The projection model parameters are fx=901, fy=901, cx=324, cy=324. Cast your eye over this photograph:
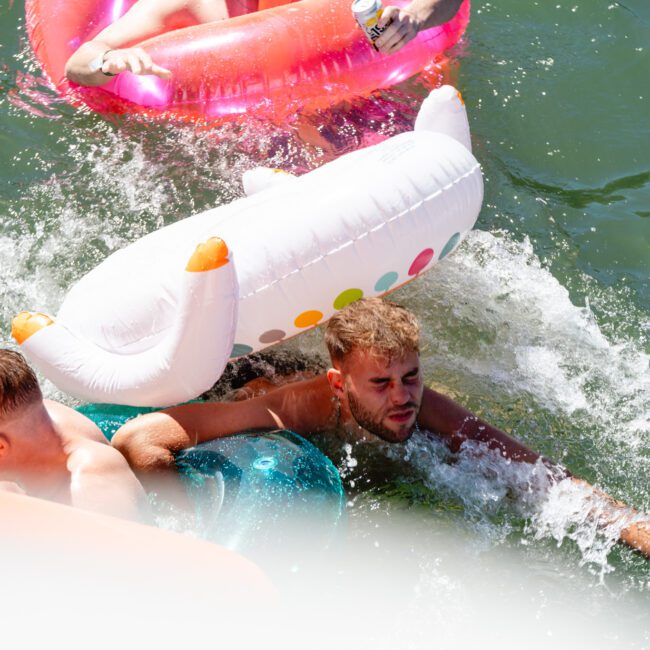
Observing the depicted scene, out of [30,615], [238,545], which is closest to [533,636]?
[238,545]

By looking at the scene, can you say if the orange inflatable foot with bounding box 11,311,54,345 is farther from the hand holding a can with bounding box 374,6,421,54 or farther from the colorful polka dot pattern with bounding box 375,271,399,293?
the hand holding a can with bounding box 374,6,421,54

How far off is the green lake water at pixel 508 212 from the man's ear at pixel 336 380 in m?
0.42

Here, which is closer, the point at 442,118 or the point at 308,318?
the point at 308,318

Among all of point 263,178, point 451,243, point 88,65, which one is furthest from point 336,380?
point 88,65

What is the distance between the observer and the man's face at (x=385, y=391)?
2.88 metres

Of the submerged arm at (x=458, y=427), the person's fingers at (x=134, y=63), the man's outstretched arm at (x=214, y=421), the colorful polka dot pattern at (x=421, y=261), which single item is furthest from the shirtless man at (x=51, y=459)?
the person's fingers at (x=134, y=63)

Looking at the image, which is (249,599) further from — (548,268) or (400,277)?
(548,268)

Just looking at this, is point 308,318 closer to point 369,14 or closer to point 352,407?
point 352,407

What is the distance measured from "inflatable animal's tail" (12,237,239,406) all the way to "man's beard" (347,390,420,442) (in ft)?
1.48

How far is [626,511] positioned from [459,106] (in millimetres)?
1642

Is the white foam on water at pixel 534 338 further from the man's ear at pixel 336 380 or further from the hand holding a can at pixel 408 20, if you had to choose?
the hand holding a can at pixel 408 20

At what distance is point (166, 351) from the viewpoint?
9.09 feet

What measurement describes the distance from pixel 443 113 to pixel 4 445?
2045 mm

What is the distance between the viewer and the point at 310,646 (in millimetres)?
1599
